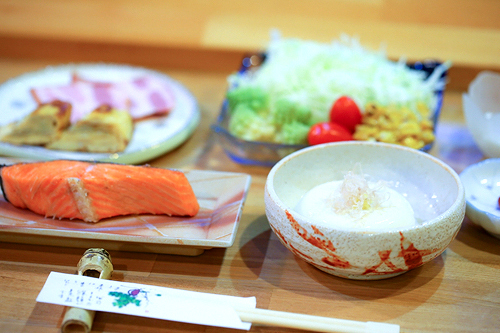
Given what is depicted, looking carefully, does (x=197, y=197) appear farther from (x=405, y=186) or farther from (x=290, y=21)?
(x=290, y=21)

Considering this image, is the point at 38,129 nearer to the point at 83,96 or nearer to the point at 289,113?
the point at 83,96

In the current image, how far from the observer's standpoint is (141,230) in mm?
1324

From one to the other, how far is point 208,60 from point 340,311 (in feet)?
5.99

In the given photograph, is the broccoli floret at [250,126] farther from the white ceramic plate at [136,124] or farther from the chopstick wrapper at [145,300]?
the chopstick wrapper at [145,300]

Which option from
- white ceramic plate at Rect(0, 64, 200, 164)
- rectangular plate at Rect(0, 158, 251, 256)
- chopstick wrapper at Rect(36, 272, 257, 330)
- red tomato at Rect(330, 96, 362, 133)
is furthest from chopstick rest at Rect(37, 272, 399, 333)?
red tomato at Rect(330, 96, 362, 133)

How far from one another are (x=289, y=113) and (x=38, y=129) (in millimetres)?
976

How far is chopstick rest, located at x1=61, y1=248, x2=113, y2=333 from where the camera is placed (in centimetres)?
105

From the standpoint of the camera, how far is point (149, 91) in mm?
2166

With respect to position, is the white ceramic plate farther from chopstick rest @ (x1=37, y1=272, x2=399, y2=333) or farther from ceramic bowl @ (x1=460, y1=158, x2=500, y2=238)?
ceramic bowl @ (x1=460, y1=158, x2=500, y2=238)

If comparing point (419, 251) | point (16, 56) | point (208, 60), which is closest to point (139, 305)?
point (419, 251)

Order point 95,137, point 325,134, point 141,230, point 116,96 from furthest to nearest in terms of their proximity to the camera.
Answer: point 116,96, point 95,137, point 325,134, point 141,230

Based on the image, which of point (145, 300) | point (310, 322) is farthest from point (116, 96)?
point (310, 322)

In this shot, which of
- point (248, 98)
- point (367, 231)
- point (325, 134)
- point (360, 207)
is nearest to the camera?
point (367, 231)

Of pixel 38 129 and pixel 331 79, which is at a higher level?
pixel 331 79
